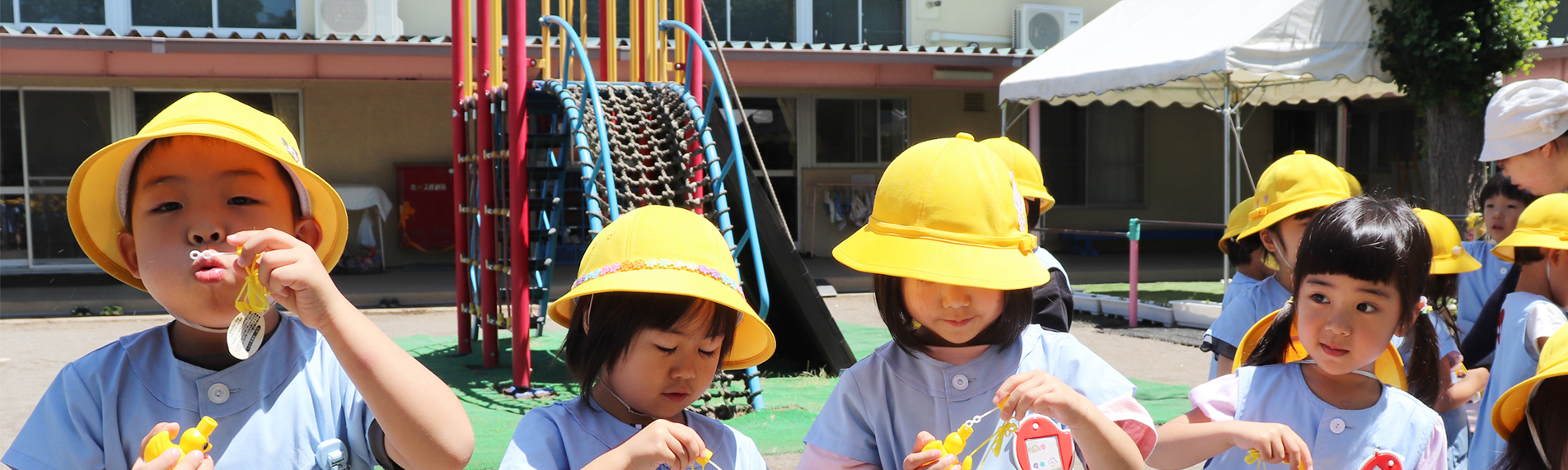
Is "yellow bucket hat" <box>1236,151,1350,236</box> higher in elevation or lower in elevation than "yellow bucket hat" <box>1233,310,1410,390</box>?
higher

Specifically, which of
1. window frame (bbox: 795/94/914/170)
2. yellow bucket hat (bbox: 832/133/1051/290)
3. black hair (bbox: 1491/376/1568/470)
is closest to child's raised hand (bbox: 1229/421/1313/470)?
black hair (bbox: 1491/376/1568/470)

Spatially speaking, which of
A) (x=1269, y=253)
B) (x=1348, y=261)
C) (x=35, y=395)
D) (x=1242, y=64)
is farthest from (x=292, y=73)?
(x=1348, y=261)

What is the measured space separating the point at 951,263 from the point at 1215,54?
7.93 m

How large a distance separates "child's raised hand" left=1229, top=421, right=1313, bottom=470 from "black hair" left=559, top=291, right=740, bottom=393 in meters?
0.90

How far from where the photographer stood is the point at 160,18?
1276cm

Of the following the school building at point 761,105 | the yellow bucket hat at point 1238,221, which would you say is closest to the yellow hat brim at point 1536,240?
the yellow bucket hat at point 1238,221

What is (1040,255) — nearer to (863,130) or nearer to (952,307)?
(952,307)

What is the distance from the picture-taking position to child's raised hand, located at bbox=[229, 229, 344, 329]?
1345mm

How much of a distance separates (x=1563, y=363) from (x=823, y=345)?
5.16m

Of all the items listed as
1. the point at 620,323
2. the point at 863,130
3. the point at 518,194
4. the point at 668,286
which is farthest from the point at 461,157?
the point at 863,130

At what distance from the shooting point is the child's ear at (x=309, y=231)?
1.72 metres

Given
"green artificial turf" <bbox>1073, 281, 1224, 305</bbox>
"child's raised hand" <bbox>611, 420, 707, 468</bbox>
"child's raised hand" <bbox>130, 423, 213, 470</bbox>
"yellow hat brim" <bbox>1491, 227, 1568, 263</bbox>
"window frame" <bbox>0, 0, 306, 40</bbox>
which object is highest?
"window frame" <bbox>0, 0, 306, 40</bbox>

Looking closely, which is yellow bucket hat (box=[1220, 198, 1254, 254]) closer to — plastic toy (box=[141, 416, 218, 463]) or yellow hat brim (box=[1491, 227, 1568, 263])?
yellow hat brim (box=[1491, 227, 1568, 263])

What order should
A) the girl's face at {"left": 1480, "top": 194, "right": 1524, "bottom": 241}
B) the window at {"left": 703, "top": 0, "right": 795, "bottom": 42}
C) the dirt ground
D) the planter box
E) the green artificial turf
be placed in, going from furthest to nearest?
the window at {"left": 703, "top": 0, "right": 795, "bottom": 42} → the green artificial turf → the planter box → the dirt ground → the girl's face at {"left": 1480, "top": 194, "right": 1524, "bottom": 241}
